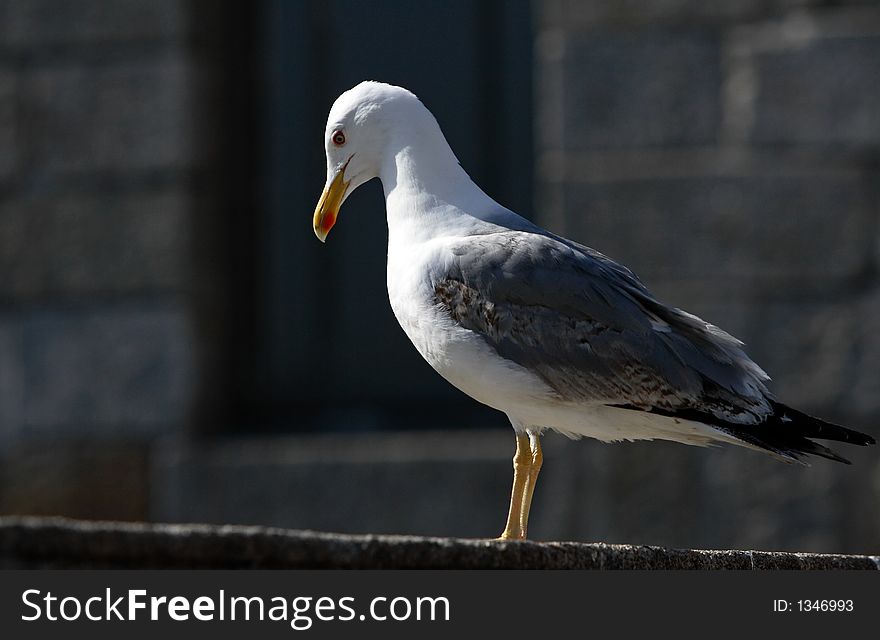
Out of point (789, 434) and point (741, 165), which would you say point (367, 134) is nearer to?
point (789, 434)

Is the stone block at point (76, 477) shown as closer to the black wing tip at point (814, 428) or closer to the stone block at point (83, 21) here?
the stone block at point (83, 21)

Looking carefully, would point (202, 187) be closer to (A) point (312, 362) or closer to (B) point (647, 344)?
(A) point (312, 362)

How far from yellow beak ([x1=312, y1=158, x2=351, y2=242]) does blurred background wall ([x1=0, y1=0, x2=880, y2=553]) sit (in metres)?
1.76

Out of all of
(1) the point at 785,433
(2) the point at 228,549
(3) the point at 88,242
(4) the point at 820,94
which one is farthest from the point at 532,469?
(3) the point at 88,242

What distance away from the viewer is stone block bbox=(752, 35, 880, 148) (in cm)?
518

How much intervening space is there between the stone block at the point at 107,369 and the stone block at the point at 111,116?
20.6 inches

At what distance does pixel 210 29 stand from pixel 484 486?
1.90 metres

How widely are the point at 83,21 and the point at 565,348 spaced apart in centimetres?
302

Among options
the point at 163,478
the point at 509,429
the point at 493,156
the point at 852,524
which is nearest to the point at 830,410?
the point at 852,524

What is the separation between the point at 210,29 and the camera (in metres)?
5.71

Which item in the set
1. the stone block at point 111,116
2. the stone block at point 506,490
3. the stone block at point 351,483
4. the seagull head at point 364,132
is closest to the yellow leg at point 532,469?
the seagull head at point 364,132

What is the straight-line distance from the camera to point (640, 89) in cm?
530

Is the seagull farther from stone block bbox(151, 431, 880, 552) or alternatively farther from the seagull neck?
stone block bbox(151, 431, 880, 552)

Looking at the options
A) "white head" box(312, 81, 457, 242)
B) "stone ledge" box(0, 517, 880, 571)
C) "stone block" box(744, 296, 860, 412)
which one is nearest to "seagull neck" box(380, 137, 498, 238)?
"white head" box(312, 81, 457, 242)
